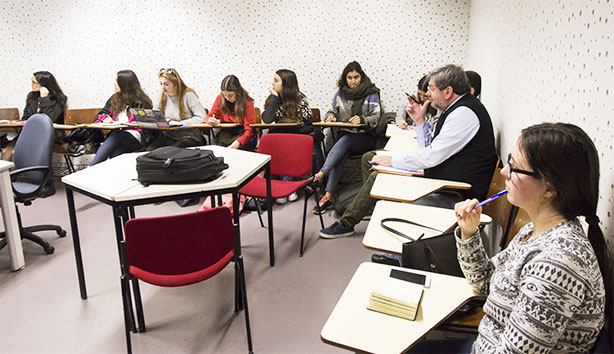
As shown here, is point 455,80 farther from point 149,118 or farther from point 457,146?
point 149,118

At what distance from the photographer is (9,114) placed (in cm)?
513

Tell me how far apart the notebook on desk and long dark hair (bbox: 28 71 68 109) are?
171 centimetres

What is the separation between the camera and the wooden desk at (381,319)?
105cm

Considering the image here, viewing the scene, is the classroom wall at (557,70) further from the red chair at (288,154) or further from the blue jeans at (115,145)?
the blue jeans at (115,145)

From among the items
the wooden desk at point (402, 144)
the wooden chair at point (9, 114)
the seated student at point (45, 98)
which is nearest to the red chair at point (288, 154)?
the wooden desk at point (402, 144)

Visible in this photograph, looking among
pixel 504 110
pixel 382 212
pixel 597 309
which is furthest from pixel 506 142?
pixel 597 309

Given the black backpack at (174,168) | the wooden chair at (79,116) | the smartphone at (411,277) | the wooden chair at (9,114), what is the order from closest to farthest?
1. the smartphone at (411,277)
2. the black backpack at (174,168)
3. the wooden chair at (79,116)
4. the wooden chair at (9,114)

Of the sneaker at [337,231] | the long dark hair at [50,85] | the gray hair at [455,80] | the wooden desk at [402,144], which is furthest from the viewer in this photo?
the long dark hair at [50,85]

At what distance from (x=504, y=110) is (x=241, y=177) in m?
1.63

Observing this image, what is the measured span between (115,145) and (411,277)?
391 centimetres

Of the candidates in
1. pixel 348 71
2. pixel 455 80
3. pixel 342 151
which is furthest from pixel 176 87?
pixel 455 80

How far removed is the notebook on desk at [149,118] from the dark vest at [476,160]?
276 centimetres

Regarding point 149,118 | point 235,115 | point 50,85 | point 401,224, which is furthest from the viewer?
point 50,85

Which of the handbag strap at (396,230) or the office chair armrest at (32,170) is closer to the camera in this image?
the handbag strap at (396,230)
